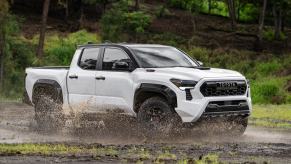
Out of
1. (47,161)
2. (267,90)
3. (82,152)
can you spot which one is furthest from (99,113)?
(267,90)

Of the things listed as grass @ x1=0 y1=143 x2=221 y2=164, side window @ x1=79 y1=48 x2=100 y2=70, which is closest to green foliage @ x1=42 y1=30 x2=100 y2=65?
side window @ x1=79 y1=48 x2=100 y2=70

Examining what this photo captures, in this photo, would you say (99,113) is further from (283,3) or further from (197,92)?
(283,3)

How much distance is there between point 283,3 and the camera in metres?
45.9

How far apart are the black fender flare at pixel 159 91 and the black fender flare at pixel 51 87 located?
2.27 metres

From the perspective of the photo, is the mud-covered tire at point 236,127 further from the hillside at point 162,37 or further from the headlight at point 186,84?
the hillside at point 162,37

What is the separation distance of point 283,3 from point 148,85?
3498 centimetres

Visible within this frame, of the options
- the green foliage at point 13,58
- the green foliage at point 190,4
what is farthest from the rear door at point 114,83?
the green foliage at point 190,4

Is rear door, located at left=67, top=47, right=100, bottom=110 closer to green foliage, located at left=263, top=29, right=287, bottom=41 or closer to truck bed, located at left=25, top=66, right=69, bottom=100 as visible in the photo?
truck bed, located at left=25, top=66, right=69, bottom=100

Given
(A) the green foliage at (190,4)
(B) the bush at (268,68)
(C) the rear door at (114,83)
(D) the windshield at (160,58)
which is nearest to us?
(C) the rear door at (114,83)

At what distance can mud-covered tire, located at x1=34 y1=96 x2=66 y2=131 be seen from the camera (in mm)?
14523

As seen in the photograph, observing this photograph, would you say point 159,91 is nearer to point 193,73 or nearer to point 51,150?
point 193,73

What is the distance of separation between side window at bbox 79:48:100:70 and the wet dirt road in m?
1.40

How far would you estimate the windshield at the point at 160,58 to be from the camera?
13.3 meters

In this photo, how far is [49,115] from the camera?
14.8 metres
